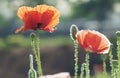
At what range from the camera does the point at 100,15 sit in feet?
84.6

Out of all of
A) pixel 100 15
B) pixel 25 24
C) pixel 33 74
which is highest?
pixel 100 15

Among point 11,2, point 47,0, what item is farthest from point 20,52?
point 11,2

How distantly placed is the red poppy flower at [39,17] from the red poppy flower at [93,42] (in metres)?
0.11

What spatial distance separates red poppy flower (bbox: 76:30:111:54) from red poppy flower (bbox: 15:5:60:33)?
0.11 m

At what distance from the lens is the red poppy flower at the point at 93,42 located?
4.40ft

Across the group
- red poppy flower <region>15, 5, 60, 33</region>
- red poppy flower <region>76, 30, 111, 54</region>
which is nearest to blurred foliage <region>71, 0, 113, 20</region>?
red poppy flower <region>15, 5, 60, 33</region>

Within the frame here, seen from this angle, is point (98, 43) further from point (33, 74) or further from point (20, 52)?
point (20, 52)

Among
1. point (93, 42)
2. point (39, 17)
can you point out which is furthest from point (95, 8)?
point (93, 42)

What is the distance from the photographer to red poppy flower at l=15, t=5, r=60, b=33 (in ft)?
4.72

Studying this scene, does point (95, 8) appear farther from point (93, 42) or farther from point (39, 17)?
point (93, 42)

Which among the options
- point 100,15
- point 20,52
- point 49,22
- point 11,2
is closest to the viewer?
point 49,22

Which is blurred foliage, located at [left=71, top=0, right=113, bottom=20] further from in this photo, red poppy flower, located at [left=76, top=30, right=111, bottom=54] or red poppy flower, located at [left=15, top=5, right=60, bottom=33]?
red poppy flower, located at [left=76, top=30, right=111, bottom=54]

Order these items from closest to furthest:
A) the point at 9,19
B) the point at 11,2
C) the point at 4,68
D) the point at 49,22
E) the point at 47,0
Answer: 1. the point at 49,22
2. the point at 4,68
3. the point at 47,0
4. the point at 11,2
5. the point at 9,19

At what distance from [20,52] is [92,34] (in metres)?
8.53
